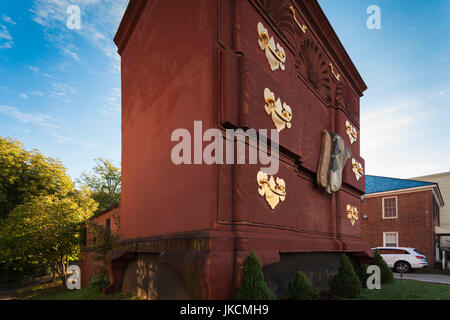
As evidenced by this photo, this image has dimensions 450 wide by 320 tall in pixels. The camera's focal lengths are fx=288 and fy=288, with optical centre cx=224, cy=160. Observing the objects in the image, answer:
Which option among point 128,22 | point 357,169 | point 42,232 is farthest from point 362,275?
point 42,232

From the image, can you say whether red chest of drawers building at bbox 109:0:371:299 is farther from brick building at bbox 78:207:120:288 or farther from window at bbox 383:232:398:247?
window at bbox 383:232:398:247

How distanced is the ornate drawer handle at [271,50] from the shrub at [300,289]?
11.8 ft

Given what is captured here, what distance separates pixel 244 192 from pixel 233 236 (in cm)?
62

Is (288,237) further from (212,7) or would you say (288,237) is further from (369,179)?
(369,179)

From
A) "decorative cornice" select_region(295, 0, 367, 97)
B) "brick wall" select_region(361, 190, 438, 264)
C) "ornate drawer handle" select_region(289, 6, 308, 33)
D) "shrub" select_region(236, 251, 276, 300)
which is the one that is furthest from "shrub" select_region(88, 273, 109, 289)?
"brick wall" select_region(361, 190, 438, 264)

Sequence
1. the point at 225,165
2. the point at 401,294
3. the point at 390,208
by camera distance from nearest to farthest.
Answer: the point at 225,165, the point at 401,294, the point at 390,208

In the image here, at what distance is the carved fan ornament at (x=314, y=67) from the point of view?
692cm

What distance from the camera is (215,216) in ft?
12.1

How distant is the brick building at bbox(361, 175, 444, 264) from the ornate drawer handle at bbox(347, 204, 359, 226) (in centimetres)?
1824

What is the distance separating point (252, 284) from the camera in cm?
348

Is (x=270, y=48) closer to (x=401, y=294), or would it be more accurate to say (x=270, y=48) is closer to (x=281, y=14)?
(x=281, y=14)

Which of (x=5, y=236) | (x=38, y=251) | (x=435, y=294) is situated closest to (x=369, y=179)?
(x=435, y=294)

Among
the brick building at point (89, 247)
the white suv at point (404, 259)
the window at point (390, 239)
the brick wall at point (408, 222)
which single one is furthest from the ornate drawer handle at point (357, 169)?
the window at point (390, 239)

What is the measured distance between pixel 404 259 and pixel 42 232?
24.3m
